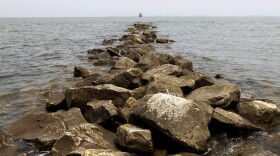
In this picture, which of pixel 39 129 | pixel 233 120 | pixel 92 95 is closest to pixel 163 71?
pixel 92 95

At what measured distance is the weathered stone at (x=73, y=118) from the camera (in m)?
8.56

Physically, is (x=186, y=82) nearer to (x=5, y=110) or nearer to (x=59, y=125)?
(x=59, y=125)

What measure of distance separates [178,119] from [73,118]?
299cm

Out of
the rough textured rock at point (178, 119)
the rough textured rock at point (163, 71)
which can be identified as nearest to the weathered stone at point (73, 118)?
the rough textured rock at point (178, 119)

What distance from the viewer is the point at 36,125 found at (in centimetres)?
862

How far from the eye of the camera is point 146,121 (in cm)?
752

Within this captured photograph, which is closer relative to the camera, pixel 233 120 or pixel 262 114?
pixel 233 120

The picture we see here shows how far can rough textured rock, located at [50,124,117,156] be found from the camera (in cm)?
698

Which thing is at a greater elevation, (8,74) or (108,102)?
(108,102)

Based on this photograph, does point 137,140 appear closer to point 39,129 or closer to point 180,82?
point 39,129

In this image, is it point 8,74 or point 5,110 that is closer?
point 5,110

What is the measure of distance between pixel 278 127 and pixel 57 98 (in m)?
6.62

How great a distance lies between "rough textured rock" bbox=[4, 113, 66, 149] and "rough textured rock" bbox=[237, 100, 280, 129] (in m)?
4.93

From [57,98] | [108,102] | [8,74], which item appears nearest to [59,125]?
[108,102]
